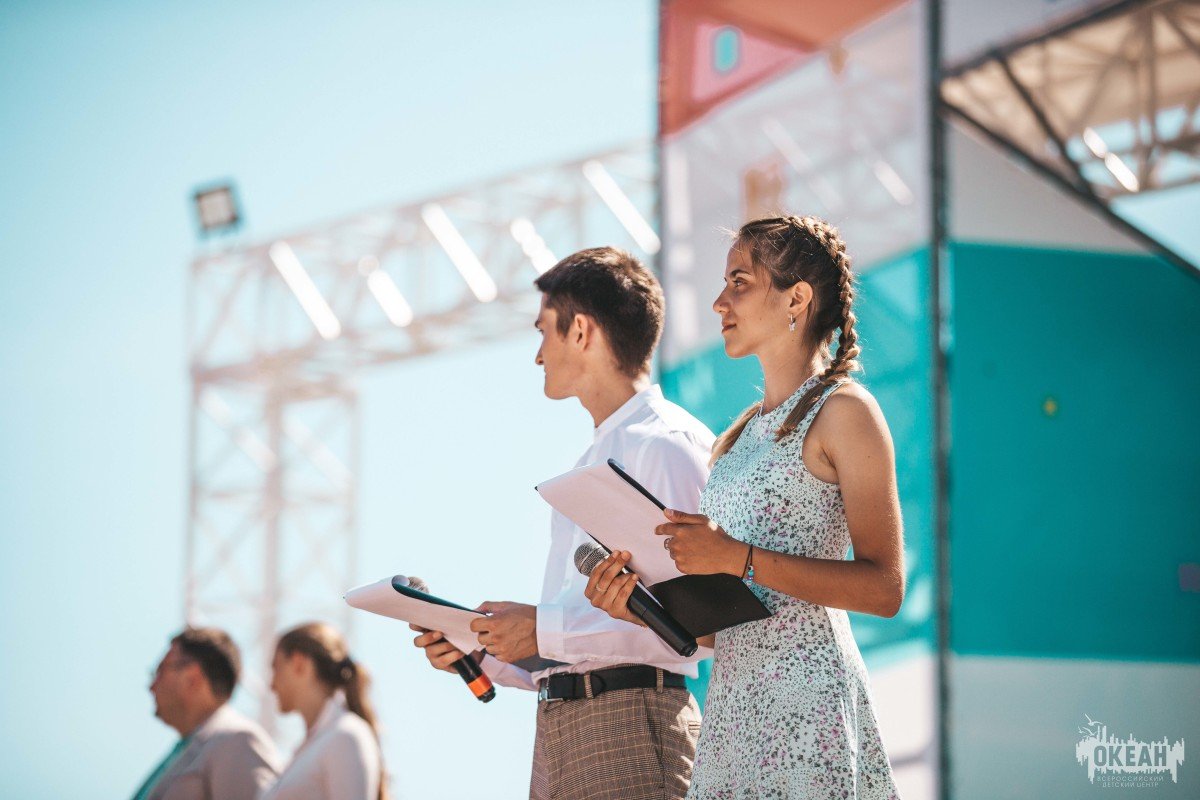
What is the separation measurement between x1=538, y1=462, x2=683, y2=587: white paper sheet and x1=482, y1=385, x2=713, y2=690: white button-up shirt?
0.33 metres

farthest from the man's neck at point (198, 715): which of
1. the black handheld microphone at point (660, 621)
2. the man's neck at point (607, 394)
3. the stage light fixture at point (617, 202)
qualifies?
the stage light fixture at point (617, 202)

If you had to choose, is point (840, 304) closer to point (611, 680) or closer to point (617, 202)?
point (611, 680)

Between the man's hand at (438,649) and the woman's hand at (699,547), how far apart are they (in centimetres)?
70

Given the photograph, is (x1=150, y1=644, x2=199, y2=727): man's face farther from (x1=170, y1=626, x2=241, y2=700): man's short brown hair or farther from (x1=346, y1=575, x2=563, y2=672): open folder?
(x1=346, y1=575, x2=563, y2=672): open folder

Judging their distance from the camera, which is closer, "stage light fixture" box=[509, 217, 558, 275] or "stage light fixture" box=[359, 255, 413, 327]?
"stage light fixture" box=[509, 217, 558, 275]

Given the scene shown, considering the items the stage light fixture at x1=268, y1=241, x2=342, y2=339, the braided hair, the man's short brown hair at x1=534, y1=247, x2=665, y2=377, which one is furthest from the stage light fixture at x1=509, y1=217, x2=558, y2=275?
the braided hair

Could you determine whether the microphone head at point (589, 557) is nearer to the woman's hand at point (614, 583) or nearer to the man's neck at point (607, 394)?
the woman's hand at point (614, 583)

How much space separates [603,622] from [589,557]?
Answer: 261mm

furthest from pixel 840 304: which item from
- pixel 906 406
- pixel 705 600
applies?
pixel 906 406

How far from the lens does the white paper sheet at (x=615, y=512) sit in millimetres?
1676

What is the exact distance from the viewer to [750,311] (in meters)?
1.92

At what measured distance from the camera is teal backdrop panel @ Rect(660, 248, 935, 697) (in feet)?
11.5

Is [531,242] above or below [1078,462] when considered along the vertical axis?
above

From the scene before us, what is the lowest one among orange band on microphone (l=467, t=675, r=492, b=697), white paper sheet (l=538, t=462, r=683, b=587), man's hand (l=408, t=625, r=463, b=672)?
orange band on microphone (l=467, t=675, r=492, b=697)
